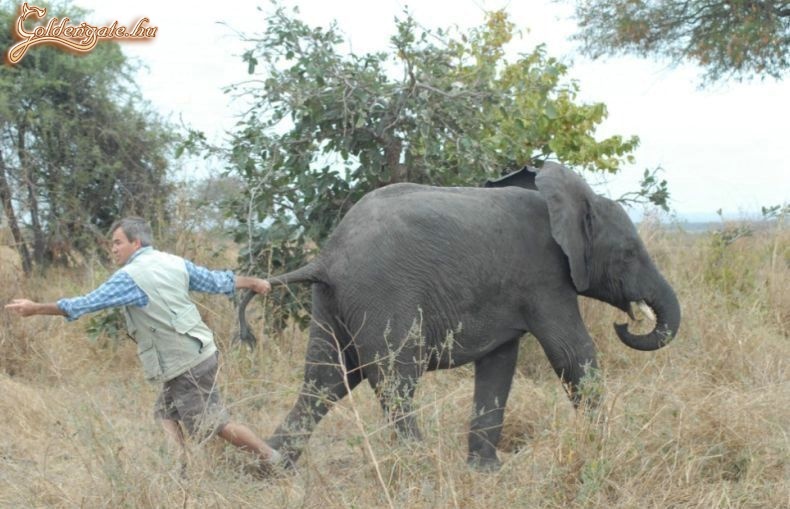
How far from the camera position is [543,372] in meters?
8.02

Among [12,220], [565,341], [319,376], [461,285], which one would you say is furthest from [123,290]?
[12,220]

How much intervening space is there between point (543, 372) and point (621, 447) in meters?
3.19

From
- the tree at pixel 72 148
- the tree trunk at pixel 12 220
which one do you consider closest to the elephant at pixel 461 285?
the tree trunk at pixel 12 220

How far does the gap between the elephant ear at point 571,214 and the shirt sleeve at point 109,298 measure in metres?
2.12

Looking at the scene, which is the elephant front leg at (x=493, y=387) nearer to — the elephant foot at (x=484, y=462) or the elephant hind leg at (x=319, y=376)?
the elephant foot at (x=484, y=462)

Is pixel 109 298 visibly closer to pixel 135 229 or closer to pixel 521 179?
pixel 135 229

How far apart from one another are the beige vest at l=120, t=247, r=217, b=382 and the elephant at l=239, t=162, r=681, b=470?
448 millimetres

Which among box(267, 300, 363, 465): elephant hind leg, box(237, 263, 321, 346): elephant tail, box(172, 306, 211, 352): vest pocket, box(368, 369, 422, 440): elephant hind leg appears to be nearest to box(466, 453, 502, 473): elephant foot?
box(368, 369, 422, 440): elephant hind leg

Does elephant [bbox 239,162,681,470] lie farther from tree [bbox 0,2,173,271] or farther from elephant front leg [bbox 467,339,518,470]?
tree [bbox 0,2,173,271]

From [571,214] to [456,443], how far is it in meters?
1.68

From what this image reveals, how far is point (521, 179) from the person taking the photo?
21.2ft

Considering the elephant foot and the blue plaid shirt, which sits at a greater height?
the blue plaid shirt

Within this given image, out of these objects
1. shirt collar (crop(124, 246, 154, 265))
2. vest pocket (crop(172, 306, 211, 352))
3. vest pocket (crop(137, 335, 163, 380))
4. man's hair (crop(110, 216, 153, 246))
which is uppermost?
man's hair (crop(110, 216, 153, 246))

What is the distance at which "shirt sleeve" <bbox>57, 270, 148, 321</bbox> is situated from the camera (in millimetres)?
5066
